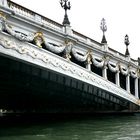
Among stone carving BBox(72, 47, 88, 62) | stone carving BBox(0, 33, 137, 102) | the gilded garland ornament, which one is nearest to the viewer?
stone carving BBox(0, 33, 137, 102)

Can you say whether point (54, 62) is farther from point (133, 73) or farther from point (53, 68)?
point (133, 73)

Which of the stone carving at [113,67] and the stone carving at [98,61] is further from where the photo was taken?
the stone carving at [113,67]

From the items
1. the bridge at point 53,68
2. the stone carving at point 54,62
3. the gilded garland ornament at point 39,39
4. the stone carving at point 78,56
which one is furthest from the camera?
the stone carving at point 78,56

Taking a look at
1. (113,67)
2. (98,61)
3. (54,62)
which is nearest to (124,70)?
(113,67)

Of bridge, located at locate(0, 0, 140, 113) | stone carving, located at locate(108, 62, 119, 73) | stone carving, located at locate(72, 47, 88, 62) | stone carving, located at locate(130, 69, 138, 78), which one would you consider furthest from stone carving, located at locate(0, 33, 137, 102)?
stone carving, located at locate(130, 69, 138, 78)

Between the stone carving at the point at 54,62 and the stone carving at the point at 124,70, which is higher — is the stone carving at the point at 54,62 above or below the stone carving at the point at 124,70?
below

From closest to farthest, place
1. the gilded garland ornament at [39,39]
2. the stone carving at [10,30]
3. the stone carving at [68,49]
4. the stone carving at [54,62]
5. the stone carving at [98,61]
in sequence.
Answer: the stone carving at [10,30] < the stone carving at [54,62] < the gilded garland ornament at [39,39] < the stone carving at [68,49] < the stone carving at [98,61]

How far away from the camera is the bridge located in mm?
19562

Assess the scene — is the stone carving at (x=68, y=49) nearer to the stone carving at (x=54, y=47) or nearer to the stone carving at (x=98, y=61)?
the stone carving at (x=54, y=47)

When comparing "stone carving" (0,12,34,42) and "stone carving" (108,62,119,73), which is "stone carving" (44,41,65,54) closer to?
"stone carving" (0,12,34,42)

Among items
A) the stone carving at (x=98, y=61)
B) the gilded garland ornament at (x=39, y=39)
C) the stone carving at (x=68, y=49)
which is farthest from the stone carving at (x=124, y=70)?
the gilded garland ornament at (x=39, y=39)

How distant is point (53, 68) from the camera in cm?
2192

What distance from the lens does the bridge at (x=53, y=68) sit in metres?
19.6

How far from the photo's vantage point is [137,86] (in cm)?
3625
